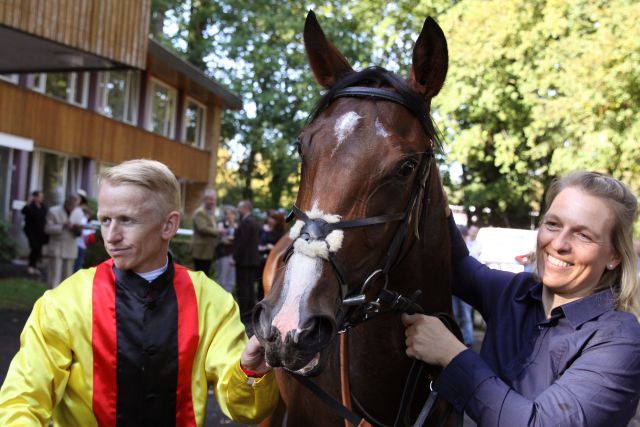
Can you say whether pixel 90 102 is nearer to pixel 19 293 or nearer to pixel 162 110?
pixel 162 110

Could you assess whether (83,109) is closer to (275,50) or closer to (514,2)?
(275,50)

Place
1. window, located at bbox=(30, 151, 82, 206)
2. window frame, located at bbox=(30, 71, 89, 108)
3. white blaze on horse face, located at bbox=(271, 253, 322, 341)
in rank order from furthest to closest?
window, located at bbox=(30, 151, 82, 206) < window frame, located at bbox=(30, 71, 89, 108) < white blaze on horse face, located at bbox=(271, 253, 322, 341)

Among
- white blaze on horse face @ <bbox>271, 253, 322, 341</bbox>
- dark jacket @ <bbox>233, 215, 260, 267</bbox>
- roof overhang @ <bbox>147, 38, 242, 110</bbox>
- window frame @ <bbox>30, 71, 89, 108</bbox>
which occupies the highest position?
roof overhang @ <bbox>147, 38, 242, 110</bbox>

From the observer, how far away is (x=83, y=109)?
62.7 feet

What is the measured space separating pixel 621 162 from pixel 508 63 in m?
4.21

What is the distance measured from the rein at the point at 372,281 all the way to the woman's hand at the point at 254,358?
0.25 metres

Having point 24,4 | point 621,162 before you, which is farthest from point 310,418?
point 621,162

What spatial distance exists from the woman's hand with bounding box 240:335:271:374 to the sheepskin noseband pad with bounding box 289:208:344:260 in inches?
12.5

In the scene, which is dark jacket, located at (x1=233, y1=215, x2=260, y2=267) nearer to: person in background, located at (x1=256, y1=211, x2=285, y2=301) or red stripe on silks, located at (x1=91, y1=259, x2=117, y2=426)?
person in background, located at (x1=256, y1=211, x2=285, y2=301)

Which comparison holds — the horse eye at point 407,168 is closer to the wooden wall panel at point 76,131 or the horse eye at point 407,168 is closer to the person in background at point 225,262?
the person in background at point 225,262

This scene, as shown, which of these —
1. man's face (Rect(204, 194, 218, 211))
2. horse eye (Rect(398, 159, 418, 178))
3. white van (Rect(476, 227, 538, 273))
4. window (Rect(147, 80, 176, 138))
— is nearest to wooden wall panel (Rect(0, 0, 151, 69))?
man's face (Rect(204, 194, 218, 211))

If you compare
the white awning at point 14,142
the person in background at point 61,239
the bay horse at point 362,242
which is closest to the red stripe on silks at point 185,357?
the bay horse at point 362,242

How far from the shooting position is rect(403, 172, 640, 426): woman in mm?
1900

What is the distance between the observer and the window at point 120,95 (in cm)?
2075
